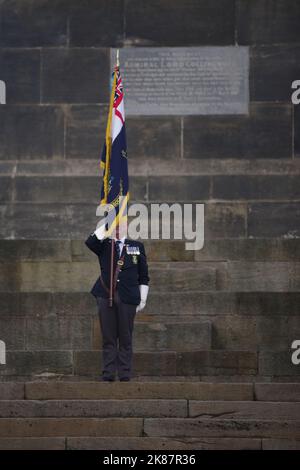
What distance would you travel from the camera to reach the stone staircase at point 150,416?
38.3 feet

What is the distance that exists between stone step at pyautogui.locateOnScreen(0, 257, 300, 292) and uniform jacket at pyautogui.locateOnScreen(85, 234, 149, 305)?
2.10 meters

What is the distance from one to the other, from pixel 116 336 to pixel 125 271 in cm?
70

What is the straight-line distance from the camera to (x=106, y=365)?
13062 mm

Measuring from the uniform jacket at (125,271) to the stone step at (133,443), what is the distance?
1.98 meters

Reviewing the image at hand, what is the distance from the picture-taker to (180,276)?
51.4ft

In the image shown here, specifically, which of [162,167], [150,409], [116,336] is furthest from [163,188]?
[150,409]

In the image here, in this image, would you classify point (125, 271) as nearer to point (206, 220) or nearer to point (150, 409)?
point (150, 409)

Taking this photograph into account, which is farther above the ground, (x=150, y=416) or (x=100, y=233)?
(x=100, y=233)

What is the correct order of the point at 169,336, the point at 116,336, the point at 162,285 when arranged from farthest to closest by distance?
the point at 162,285, the point at 169,336, the point at 116,336

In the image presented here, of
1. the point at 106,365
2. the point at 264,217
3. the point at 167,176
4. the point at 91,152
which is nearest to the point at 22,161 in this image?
the point at 91,152

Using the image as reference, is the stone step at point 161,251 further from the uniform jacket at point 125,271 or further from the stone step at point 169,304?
the uniform jacket at point 125,271

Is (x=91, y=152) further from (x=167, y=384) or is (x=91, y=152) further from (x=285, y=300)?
(x=167, y=384)

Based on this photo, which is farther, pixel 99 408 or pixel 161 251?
pixel 161 251

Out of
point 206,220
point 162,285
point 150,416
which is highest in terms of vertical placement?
point 206,220
